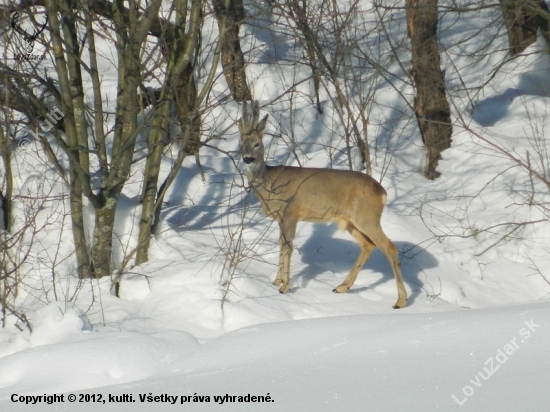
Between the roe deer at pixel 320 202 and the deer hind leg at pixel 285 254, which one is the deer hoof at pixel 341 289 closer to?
the roe deer at pixel 320 202

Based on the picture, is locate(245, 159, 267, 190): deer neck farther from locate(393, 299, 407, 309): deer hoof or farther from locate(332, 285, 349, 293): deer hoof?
locate(393, 299, 407, 309): deer hoof

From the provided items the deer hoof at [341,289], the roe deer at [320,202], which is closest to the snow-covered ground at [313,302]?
the deer hoof at [341,289]

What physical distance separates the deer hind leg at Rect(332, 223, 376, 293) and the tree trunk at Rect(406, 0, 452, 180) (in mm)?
3523

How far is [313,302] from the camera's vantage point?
8.45 metres

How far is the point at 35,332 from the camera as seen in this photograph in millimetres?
6797

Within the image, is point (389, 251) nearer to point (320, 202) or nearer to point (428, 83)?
point (320, 202)

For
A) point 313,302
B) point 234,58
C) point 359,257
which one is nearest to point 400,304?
point 359,257

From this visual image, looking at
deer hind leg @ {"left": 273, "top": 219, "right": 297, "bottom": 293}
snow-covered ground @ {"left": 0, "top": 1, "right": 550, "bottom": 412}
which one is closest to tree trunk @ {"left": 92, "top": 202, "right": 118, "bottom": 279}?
snow-covered ground @ {"left": 0, "top": 1, "right": 550, "bottom": 412}

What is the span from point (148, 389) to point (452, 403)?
182 cm

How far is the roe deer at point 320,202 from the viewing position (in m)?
8.76

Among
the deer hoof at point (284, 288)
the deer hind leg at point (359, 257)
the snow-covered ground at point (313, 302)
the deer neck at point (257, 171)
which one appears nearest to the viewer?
the snow-covered ground at point (313, 302)

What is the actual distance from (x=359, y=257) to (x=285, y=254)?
884 millimetres

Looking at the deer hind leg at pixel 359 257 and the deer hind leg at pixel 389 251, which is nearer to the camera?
the deer hind leg at pixel 389 251

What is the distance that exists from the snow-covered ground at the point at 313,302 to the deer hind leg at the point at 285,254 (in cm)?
15
